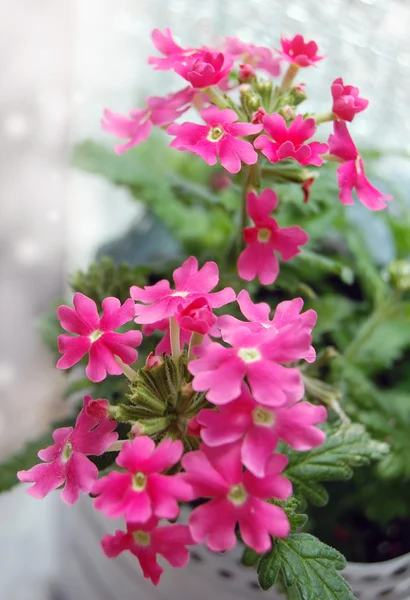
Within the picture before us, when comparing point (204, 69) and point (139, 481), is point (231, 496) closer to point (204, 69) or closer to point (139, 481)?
point (139, 481)

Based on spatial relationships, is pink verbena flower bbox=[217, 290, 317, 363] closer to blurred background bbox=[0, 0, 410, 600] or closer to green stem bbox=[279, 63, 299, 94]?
green stem bbox=[279, 63, 299, 94]

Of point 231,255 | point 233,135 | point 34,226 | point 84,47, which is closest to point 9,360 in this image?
point 34,226

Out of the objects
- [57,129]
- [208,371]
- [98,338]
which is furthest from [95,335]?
[57,129]

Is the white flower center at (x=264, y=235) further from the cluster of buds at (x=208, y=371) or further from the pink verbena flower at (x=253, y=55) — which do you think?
the pink verbena flower at (x=253, y=55)

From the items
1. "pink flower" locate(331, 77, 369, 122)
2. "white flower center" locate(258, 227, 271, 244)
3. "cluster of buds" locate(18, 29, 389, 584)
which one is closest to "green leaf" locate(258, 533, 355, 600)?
"cluster of buds" locate(18, 29, 389, 584)

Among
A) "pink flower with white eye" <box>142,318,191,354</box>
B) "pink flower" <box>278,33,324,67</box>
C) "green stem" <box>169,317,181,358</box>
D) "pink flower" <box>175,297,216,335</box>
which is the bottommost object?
"pink flower with white eye" <box>142,318,191,354</box>
